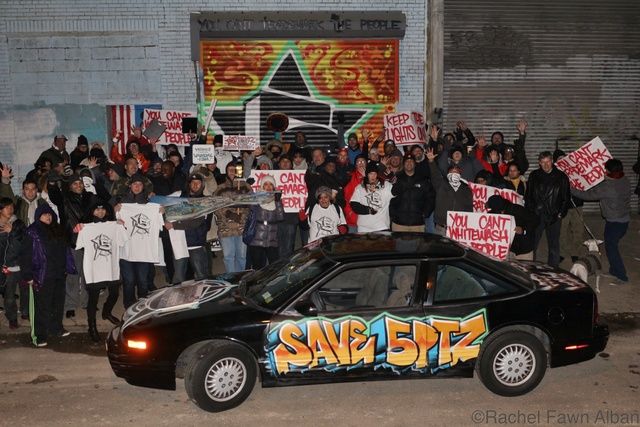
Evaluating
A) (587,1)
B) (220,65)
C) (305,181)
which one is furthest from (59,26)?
(587,1)

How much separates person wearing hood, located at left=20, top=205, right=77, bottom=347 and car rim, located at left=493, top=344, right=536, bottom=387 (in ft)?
17.0

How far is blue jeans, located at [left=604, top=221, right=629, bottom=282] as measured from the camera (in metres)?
11.1

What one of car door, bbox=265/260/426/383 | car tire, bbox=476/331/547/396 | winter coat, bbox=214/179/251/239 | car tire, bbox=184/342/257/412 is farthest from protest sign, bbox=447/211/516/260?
car tire, bbox=184/342/257/412

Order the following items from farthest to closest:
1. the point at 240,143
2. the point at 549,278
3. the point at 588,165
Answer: the point at 240,143
the point at 588,165
the point at 549,278

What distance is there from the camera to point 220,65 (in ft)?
53.4

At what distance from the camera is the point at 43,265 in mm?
8695

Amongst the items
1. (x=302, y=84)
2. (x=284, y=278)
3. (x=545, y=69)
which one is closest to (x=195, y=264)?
(x=284, y=278)

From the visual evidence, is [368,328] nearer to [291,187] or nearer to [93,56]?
[291,187]

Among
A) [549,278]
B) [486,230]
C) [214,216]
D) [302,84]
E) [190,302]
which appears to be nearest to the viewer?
[190,302]

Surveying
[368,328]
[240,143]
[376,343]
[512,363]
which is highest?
[240,143]

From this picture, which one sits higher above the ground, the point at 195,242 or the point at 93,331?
Answer: the point at 195,242

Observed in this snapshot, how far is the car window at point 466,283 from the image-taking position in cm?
709

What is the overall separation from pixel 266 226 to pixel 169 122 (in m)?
5.69

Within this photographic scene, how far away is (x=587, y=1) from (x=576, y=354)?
11845mm
